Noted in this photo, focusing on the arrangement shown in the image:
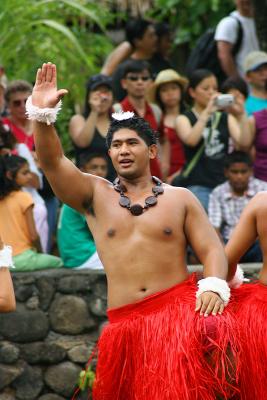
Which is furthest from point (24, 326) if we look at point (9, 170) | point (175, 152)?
point (175, 152)

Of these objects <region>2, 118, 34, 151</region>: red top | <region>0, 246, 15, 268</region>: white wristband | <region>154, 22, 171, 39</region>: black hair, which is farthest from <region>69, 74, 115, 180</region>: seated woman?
<region>0, 246, 15, 268</region>: white wristband

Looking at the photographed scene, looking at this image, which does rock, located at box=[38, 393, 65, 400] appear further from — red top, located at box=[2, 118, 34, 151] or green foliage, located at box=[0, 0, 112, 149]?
green foliage, located at box=[0, 0, 112, 149]

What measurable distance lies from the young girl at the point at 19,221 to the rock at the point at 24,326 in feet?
1.10

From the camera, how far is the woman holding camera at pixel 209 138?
8.27m

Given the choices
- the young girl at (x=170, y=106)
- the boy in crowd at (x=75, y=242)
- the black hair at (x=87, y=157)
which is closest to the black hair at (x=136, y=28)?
the young girl at (x=170, y=106)

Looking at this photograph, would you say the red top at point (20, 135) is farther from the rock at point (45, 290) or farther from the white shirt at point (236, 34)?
the white shirt at point (236, 34)

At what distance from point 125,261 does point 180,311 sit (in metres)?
0.40

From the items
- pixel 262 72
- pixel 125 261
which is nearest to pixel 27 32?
pixel 262 72

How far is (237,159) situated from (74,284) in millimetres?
1516

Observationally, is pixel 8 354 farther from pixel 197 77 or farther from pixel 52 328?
pixel 197 77

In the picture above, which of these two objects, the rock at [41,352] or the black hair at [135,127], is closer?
the black hair at [135,127]

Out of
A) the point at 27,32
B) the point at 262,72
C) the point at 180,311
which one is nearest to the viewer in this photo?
the point at 180,311

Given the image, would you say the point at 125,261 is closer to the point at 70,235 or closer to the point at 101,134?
the point at 70,235

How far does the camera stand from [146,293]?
5.69 meters
